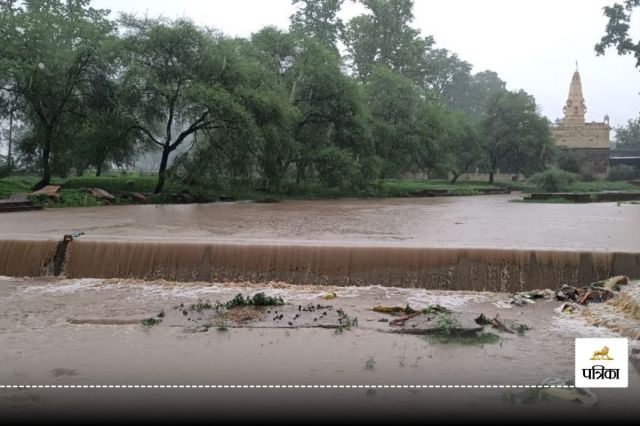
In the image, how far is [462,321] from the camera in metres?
5.84

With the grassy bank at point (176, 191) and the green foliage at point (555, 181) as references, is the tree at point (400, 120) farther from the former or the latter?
the green foliage at point (555, 181)

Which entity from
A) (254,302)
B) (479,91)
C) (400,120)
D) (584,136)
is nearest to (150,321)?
(254,302)

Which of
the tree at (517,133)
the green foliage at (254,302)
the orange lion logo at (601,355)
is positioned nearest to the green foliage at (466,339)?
the orange lion logo at (601,355)

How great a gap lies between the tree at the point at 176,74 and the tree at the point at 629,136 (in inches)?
2463

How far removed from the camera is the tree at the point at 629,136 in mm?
70375

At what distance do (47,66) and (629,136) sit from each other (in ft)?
228

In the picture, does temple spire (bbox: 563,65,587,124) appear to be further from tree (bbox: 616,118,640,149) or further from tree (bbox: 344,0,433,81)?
tree (bbox: 344,0,433,81)

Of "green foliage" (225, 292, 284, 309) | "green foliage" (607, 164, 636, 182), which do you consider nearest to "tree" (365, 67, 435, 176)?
A: "green foliage" (225, 292, 284, 309)

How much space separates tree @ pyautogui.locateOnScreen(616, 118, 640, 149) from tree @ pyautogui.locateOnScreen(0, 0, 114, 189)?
65601mm

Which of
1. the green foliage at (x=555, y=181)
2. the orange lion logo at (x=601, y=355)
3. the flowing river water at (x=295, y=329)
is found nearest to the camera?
the orange lion logo at (x=601, y=355)

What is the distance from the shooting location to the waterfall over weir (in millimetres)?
7902

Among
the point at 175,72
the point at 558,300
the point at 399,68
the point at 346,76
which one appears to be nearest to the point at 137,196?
the point at 175,72

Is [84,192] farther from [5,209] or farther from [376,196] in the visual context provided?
[376,196]

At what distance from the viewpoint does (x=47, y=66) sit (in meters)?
21.1
